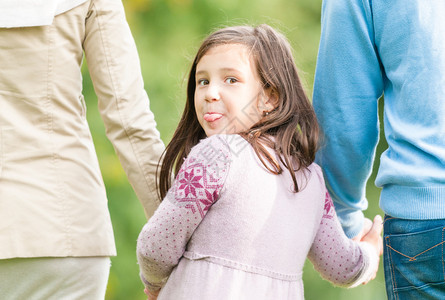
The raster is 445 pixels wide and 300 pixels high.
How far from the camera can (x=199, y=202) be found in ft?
5.08

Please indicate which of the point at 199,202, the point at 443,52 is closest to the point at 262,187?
the point at 199,202

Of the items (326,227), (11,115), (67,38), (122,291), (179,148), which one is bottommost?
(122,291)

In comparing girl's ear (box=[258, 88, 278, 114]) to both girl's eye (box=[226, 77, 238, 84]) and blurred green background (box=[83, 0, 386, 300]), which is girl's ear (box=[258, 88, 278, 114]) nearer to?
girl's eye (box=[226, 77, 238, 84])

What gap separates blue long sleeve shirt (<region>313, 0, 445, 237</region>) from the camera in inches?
60.8

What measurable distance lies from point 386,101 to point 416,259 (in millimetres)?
390

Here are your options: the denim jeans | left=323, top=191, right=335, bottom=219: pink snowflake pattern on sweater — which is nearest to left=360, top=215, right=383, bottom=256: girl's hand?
left=323, top=191, right=335, bottom=219: pink snowflake pattern on sweater

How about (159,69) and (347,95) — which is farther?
(159,69)

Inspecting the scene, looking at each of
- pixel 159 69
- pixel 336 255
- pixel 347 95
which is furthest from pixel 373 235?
pixel 159 69

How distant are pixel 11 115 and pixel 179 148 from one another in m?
0.41

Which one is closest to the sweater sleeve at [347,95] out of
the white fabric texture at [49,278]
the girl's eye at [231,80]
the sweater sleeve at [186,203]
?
the girl's eye at [231,80]

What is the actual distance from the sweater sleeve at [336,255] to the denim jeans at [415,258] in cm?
19

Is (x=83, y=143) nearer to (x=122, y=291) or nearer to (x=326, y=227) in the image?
(x=326, y=227)

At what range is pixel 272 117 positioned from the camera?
5.62 ft

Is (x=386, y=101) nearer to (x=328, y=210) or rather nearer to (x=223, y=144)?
(x=328, y=210)
